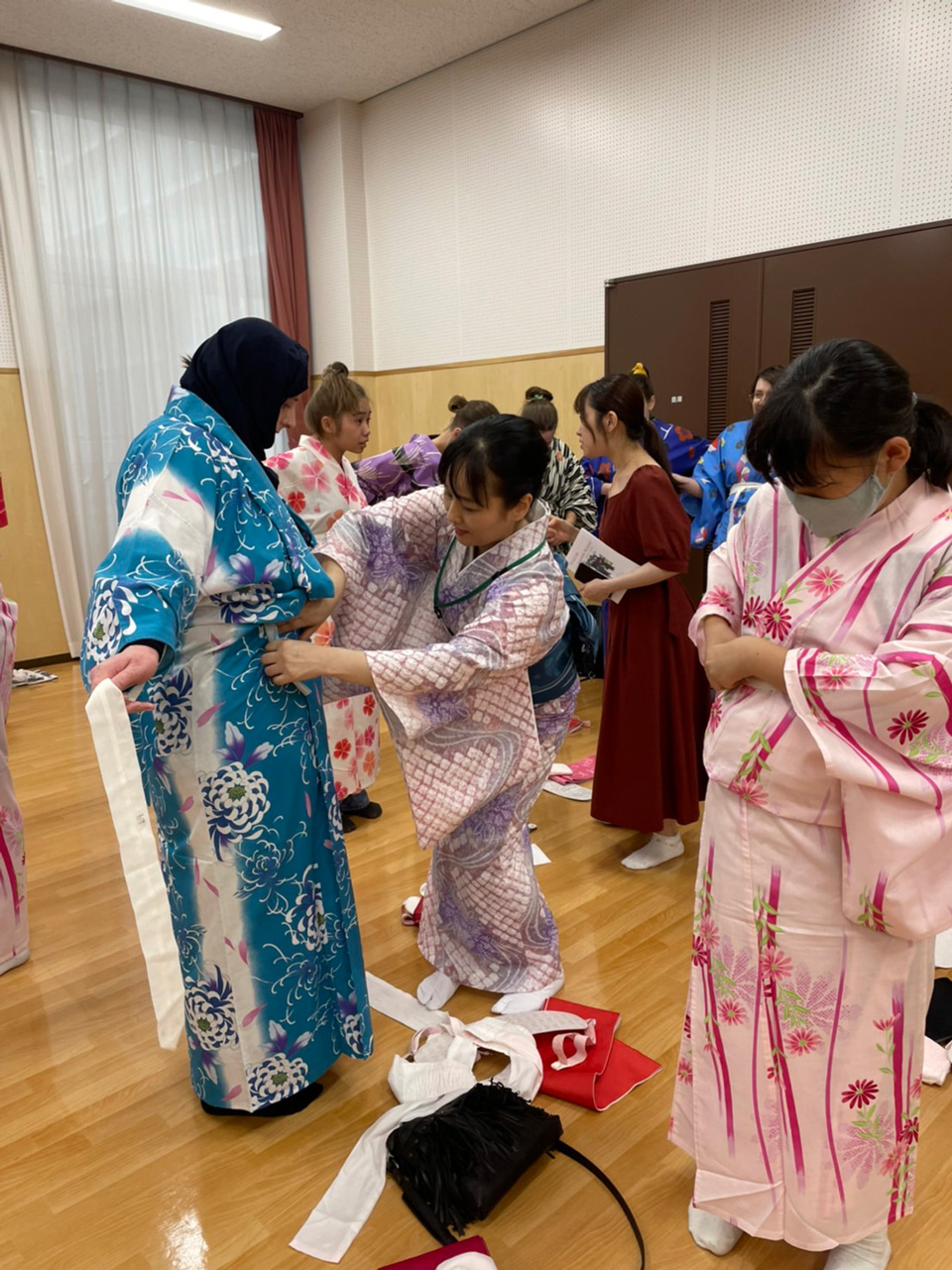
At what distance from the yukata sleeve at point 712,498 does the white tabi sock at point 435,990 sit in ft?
7.50

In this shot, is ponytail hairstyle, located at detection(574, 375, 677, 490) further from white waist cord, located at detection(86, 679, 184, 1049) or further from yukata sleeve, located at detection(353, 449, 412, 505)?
white waist cord, located at detection(86, 679, 184, 1049)

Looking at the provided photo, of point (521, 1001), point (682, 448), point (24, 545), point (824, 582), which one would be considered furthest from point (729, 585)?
point (24, 545)

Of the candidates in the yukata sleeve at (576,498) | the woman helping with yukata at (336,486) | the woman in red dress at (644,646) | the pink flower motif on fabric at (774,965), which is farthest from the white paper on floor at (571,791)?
the pink flower motif on fabric at (774,965)

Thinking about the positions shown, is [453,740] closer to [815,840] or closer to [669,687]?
[815,840]

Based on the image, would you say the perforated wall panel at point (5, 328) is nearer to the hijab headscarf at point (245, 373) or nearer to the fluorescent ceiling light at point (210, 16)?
the fluorescent ceiling light at point (210, 16)

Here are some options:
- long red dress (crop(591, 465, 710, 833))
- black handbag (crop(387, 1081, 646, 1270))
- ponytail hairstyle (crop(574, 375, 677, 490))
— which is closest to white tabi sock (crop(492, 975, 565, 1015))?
black handbag (crop(387, 1081, 646, 1270))

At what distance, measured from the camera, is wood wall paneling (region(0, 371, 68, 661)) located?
5.50 m

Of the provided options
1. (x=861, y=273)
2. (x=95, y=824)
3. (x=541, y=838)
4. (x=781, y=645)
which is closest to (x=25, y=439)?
(x=95, y=824)

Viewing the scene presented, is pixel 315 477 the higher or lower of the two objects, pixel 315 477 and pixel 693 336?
the lower

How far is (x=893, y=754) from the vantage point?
1.14 meters

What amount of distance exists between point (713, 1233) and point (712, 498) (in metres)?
2.87

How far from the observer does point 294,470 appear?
117 inches

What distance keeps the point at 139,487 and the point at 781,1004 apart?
3.99 ft

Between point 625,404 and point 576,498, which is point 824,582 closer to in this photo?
point 625,404
